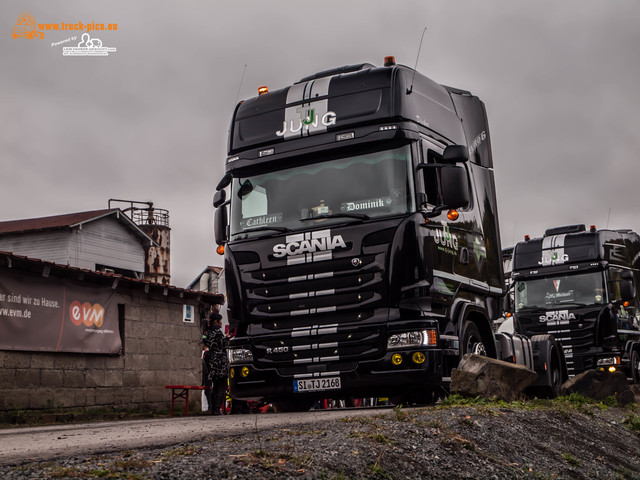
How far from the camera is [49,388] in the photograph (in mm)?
14344

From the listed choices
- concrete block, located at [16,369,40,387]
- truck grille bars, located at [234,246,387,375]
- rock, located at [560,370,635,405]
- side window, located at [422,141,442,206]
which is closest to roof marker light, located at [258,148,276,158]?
truck grille bars, located at [234,246,387,375]

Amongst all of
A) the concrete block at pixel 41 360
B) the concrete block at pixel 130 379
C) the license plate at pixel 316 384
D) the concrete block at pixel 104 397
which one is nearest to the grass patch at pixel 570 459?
the license plate at pixel 316 384

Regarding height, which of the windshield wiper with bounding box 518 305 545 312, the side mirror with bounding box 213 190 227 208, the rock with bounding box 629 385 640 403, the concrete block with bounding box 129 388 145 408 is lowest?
the rock with bounding box 629 385 640 403

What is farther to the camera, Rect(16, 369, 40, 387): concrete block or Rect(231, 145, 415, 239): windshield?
Rect(16, 369, 40, 387): concrete block

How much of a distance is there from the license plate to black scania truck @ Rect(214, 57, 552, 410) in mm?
12

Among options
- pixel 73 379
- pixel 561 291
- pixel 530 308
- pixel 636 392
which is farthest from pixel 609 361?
pixel 73 379

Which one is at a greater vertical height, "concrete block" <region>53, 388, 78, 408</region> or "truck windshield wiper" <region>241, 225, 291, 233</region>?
"truck windshield wiper" <region>241, 225, 291, 233</region>

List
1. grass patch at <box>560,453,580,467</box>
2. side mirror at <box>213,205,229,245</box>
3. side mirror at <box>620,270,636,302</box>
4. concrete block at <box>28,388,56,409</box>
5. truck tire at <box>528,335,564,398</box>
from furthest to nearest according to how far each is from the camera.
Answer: side mirror at <box>620,270,636,302</box>
concrete block at <box>28,388,56,409</box>
truck tire at <box>528,335,564,398</box>
side mirror at <box>213,205,229,245</box>
grass patch at <box>560,453,580,467</box>

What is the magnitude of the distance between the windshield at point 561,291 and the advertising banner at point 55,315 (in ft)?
30.9

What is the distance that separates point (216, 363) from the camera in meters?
13.7

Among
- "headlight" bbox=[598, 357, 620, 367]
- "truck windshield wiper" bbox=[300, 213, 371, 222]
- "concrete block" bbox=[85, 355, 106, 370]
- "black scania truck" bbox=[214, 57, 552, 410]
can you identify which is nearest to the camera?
"black scania truck" bbox=[214, 57, 552, 410]

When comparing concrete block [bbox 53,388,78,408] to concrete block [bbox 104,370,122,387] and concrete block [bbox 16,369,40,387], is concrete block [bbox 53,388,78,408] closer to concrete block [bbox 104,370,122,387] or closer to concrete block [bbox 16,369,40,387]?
concrete block [bbox 16,369,40,387]

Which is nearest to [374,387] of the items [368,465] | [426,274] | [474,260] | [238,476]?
[426,274]

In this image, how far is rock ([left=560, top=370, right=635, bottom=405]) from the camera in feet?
43.4
